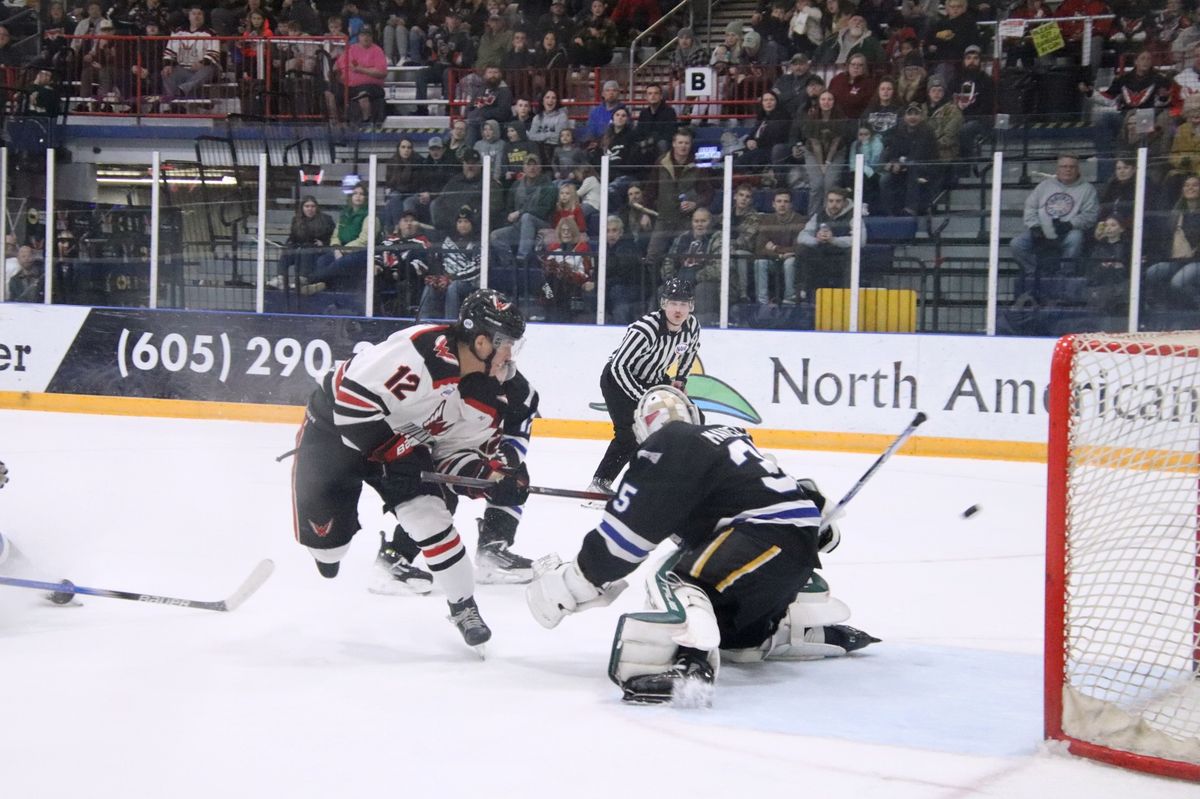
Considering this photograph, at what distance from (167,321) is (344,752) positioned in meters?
6.92

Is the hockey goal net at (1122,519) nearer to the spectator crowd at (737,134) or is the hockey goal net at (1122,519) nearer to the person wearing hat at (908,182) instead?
the spectator crowd at (737,134)

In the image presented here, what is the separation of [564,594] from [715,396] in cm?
492

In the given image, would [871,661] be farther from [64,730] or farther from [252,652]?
Result: [64,730]

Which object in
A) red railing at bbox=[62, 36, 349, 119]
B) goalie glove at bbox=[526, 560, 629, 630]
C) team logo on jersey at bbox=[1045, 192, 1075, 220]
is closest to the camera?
goalie glove at bbox=[526, 560, 629, 630]

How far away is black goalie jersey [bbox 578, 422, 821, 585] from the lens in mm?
3002

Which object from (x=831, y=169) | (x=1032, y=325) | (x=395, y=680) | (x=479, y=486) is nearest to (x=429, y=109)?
(x=831, y=169)

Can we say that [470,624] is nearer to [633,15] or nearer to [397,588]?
[397,588]

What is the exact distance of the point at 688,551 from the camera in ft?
10.3

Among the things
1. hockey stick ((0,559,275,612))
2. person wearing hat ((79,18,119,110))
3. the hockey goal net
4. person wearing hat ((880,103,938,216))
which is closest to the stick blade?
hockey stick ((0,559,275,612))

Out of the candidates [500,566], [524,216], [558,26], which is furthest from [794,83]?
[500,566]

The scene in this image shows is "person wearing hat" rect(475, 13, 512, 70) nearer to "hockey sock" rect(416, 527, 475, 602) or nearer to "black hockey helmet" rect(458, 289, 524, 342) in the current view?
"black hockey helmet" rect(458, 289, 524, 342)

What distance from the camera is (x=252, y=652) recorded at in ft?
11.2

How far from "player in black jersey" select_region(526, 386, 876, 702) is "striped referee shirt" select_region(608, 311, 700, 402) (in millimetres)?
2416

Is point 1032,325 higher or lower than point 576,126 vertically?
lower
